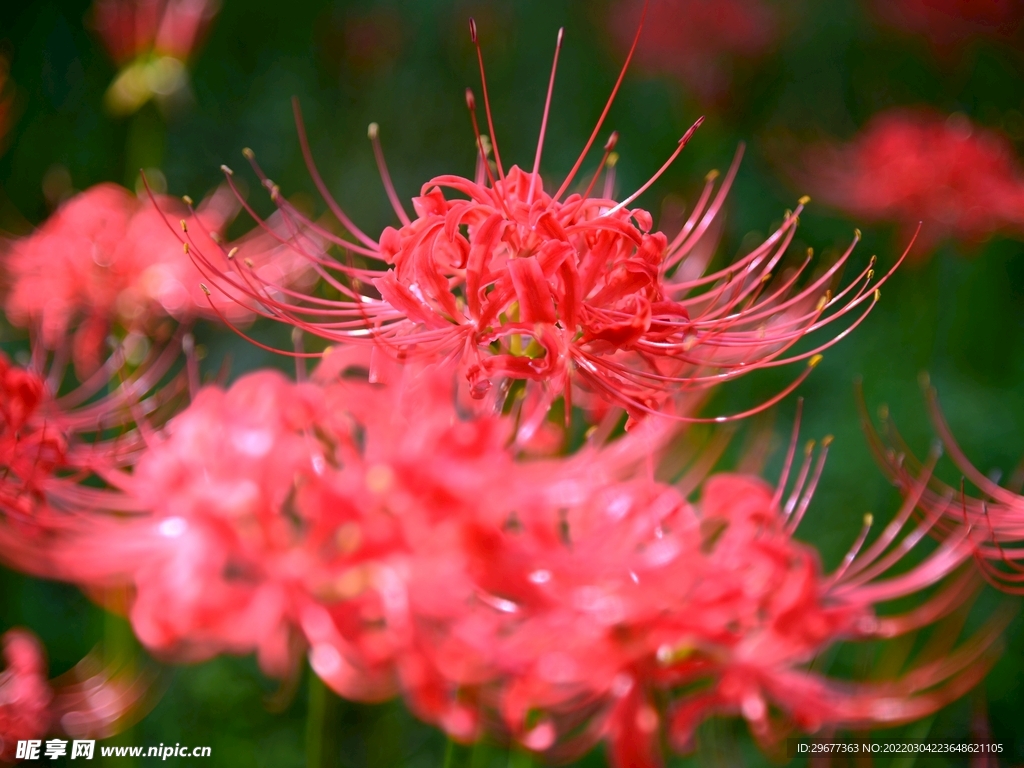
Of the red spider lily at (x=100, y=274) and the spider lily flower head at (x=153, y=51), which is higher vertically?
the spider lily flower head at (x=153, y=51)

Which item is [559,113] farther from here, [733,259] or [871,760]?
[871,760]

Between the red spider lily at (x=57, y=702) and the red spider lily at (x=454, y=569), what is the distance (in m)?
0.13

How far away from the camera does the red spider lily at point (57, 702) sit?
863 millimetres

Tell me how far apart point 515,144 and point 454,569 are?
1.91m

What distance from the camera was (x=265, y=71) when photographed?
99.3 inches

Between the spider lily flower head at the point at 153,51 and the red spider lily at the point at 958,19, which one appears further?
the red spider lily at the point at 958,19

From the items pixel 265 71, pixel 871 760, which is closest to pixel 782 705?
pixel 871 760

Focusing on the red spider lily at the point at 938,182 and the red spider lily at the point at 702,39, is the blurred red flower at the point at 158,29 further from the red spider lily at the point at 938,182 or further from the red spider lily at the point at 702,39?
the red spider lily at the point at 938,182

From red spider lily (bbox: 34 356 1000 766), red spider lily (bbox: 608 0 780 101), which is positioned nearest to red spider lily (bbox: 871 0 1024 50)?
red spider lily (bbox: 608 0 780 101)

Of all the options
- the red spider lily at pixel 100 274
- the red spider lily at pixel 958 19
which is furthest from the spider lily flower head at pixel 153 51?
the red spider lily at pixel 958 19

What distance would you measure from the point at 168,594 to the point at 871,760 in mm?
849

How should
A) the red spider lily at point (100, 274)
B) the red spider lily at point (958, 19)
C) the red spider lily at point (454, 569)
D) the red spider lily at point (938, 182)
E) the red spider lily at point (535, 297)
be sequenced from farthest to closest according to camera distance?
the red spider lily at point (958, 19) → the red spider lily at point (938, 182) → the red spider lily at point (100, 274) → the red spider lily at point (454, 569) → the red spider lily at point (535, 297)

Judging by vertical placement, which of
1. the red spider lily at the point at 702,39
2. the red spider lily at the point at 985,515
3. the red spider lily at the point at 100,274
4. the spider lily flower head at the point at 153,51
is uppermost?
the red spider lily at the point at 702,39

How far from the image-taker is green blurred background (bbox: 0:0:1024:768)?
1.57 meters
